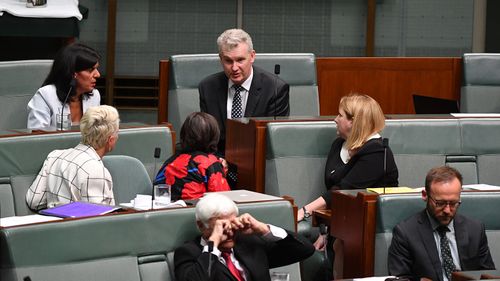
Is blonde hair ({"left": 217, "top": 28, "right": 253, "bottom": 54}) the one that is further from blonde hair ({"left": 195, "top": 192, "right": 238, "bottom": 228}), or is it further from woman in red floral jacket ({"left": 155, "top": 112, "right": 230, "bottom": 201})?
blonde hair ({"left": 195, "top": 192, "right": 238, "bottom": 228})

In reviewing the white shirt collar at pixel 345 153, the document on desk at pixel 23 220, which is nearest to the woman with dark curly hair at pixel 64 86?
the white shirt collar at pixel 345 153

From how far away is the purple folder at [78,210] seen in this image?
2891 millimetres

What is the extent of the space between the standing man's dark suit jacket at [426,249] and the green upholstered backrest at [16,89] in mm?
1908

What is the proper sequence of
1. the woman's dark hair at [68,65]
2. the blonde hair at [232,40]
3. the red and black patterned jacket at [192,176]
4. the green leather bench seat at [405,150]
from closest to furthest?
the red and black patterned jacket at [192,176] → the green leather bench seat at [405,150] → the woman's dark hair at [68,65] → the blonde hair at [232,40]

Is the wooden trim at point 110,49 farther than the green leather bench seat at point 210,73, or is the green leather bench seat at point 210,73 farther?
the wooden trim at point 110,49

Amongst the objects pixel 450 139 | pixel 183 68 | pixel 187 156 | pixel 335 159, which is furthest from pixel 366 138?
pixel 183 68

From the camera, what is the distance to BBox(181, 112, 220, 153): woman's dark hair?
3.65 metres

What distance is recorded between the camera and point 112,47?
6.73 m

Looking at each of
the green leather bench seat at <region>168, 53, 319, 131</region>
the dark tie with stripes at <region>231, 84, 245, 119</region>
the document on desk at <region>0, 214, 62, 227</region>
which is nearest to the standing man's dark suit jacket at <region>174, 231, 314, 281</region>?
the document on desk at <region>0, 214, 62, 227</region>

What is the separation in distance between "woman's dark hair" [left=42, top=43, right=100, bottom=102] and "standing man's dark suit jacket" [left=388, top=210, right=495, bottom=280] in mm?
1490

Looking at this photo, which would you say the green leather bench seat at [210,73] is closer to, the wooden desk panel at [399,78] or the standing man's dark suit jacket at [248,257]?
the wooden desk panel at [399,78]

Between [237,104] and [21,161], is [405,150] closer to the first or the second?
[237,104]

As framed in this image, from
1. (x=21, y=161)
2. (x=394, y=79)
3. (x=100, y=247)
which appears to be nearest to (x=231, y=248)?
(x=100, y=247)

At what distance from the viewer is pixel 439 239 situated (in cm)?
331
